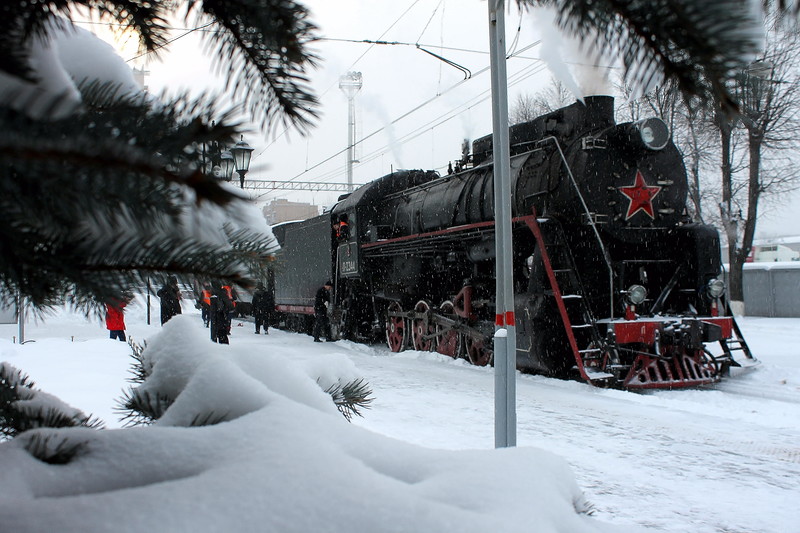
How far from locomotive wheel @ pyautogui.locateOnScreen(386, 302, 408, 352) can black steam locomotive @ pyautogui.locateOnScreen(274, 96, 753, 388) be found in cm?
167

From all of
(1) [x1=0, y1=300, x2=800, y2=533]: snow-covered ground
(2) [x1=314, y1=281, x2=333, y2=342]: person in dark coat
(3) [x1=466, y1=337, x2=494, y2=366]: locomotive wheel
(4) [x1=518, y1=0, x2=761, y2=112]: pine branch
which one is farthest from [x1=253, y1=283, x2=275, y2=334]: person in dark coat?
(4) [x1=518, y1=0, x2=761, y2=112]: pine branch

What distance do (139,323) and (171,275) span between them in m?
26.1

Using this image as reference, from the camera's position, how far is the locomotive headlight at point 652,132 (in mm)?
9602

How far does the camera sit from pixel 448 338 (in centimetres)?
1251

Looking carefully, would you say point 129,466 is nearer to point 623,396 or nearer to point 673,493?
point 673,493

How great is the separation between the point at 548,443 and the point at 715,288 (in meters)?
5.23

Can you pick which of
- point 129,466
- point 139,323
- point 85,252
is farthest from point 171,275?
point 139,323

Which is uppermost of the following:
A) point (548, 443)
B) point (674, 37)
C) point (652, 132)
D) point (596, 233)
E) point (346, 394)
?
point (652, 132)

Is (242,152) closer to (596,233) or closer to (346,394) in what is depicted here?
(346,394)

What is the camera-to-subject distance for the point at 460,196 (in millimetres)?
11891

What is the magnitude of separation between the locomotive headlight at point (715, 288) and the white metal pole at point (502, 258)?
5.60 m

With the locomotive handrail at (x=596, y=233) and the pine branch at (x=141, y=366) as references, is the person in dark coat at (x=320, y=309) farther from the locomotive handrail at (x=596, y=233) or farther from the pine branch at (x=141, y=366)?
the pine branch at (x=141, y=366)


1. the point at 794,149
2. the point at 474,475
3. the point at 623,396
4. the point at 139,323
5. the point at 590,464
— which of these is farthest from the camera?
the point at 139,323

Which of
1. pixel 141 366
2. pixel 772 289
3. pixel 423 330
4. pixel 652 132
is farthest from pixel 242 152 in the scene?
pixel 772 289
